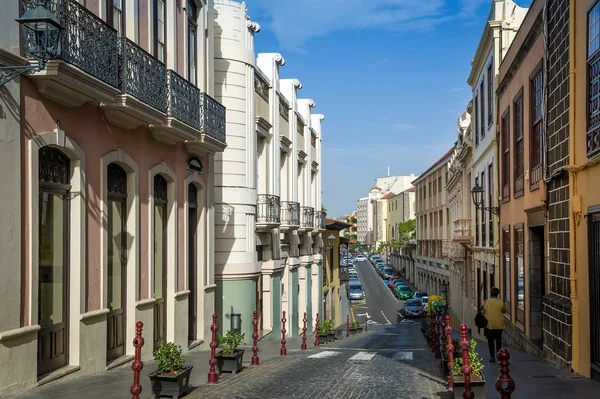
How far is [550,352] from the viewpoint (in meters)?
13.9

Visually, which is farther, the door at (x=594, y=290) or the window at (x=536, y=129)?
the window at (x=536, y=129)

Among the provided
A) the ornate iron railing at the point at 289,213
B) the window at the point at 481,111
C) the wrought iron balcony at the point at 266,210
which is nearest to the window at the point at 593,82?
the wrought iron balcony at the point at 266,210

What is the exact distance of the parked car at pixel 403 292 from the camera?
64625 millimetres

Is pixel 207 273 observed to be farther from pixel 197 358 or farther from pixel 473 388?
pixel 473 388

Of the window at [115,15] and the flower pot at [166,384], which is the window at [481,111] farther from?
the flower pot at [166,384]

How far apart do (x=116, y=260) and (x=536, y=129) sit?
10.1 metres

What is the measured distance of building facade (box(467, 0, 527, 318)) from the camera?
22797 millimetres

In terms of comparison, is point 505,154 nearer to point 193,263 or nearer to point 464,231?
point 193,263

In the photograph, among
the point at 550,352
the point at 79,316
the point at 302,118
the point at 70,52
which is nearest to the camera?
the point at 70,52

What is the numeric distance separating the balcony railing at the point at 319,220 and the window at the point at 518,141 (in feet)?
54.4

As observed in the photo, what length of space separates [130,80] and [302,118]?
70.6 ft

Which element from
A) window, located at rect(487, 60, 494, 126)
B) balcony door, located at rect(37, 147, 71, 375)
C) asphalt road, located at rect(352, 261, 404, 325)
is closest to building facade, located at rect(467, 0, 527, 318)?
window, located at rect(487, 60, 494, 126)

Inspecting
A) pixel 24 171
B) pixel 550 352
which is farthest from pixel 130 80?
pixel 550 352

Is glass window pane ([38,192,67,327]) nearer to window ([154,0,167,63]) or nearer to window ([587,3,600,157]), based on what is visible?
window ([154,0,167,63])
